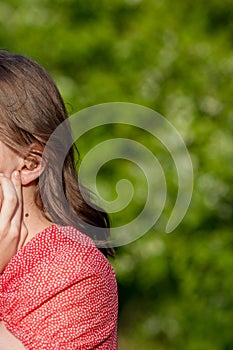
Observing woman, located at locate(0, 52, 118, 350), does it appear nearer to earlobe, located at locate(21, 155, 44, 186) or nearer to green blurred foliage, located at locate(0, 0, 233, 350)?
earlobe, located at locate(21, 155, 44, 186)

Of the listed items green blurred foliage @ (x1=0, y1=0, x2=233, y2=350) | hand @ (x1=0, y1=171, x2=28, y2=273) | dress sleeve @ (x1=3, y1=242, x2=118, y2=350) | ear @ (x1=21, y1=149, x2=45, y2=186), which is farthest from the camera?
green blurred foliage @ (x1=0, y1=0, x2=233, y2=350)

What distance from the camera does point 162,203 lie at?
5281mm

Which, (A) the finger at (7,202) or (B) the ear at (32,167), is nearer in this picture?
(A) the finger at (7,202)

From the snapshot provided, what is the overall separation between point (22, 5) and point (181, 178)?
5.23 ft

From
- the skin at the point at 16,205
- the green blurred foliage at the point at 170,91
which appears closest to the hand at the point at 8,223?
the skin at the point at 16,205

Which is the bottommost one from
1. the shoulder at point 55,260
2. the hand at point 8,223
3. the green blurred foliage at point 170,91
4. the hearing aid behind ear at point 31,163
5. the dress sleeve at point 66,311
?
the green blurred foliage at point 170,91

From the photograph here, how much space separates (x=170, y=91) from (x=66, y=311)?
336cm

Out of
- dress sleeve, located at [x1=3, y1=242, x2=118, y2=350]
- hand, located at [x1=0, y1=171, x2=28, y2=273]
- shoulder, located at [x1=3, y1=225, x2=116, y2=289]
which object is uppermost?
hand, located at [x1=0, y1=171, x2=28, y2=273]

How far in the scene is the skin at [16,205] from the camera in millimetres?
2551

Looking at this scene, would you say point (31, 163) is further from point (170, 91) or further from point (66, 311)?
point (170, 91)

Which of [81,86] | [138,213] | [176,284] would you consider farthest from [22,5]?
[176,284]

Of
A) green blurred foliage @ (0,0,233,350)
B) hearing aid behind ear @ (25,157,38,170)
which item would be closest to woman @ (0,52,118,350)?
hearing aid behind ear @ (25,157,38,170)

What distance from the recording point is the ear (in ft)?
8.73

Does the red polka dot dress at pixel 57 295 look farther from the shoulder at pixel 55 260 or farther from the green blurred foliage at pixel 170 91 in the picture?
the green blurred foliage at pixel 170 91
